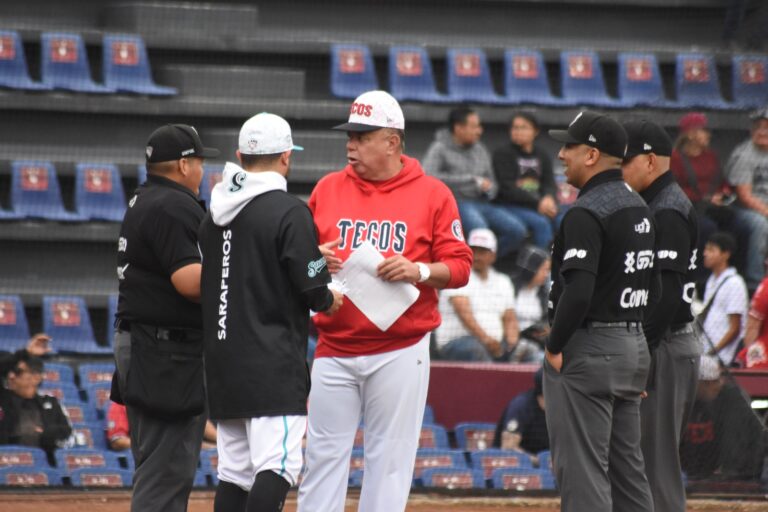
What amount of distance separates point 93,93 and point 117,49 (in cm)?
48

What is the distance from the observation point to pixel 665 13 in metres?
13.9

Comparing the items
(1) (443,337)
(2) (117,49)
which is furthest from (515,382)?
(2) (117,49)

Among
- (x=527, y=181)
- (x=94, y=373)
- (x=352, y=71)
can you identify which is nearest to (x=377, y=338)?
(x=94, y=373)

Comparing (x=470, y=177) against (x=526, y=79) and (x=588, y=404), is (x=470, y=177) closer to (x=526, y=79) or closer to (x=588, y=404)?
(x=526, y=79)

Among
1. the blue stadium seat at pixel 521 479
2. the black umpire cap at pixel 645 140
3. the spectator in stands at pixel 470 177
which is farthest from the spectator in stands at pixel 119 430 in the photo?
the black umpire cap at pixel 645 140

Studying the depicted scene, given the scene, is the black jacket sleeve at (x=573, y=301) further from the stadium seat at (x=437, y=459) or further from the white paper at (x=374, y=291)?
the stadium seat at (x=437, y=459)

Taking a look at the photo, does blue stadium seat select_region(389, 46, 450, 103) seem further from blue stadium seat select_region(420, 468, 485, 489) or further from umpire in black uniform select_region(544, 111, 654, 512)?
umpire in black uniform select_region(544, 111, 654, 512)

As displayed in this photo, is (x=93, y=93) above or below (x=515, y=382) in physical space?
above

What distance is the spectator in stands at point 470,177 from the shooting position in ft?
32.0

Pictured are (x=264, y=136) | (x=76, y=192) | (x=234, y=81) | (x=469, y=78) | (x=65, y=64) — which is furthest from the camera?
(x=469, y=78)

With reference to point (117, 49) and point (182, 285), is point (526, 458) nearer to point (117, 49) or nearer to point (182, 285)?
point (182, 285)

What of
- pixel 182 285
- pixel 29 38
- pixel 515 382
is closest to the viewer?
pixel 182 285

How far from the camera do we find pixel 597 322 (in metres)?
4.81

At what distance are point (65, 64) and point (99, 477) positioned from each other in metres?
5.10
